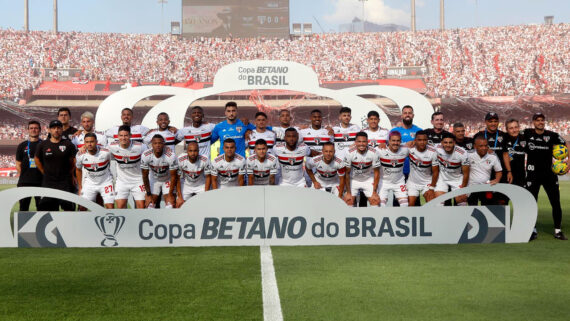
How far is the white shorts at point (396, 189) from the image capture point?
8797 millimetres

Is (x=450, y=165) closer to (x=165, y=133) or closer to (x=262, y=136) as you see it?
(x=262, y=136)

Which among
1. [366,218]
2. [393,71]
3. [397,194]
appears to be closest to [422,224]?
[366,218]

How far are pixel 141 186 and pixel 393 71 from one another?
3615 cm

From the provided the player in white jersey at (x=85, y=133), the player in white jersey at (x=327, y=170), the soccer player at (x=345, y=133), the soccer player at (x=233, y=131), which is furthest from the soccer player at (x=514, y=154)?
the player in white jersey at (x=85, y=133)

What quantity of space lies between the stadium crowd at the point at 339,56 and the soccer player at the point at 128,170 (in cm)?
3399

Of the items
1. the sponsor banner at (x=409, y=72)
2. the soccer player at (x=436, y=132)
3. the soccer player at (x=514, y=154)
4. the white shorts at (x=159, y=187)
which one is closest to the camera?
the soccer player at (x=514, y=154)

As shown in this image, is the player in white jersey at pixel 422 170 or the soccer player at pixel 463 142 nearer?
the player in white jersey at pixel 422 170

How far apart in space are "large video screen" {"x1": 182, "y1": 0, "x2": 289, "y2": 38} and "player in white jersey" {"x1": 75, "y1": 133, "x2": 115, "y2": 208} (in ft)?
134

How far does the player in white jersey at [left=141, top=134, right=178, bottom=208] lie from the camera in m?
8.51

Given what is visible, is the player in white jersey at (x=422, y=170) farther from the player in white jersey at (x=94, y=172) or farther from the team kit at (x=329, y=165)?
the player in white jersey at (x=94, y=172)

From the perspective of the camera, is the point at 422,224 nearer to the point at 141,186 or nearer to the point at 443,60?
the point at 141,186

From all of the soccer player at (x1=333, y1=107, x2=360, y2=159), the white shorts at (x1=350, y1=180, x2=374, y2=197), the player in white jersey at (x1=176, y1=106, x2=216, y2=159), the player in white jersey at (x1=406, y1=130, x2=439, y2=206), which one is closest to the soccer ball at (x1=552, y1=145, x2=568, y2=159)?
the player in white jersey at (x1=406, y1=130, x2=439, y2=206)

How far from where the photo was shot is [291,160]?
8820 mm

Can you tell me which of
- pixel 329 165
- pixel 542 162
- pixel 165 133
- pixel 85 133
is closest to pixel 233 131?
pixel 165 133
